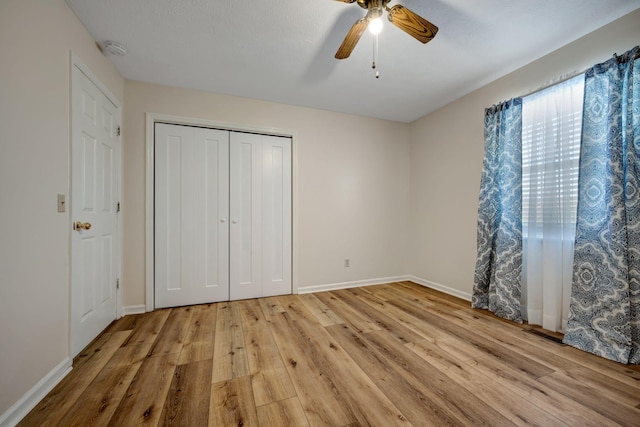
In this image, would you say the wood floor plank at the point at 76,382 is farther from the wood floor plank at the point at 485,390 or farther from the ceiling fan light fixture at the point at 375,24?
the ceiling fan light fixture at the point at 375,24

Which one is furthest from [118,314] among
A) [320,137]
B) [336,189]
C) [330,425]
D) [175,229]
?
[320,137]

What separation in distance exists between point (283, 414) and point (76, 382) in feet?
4.37

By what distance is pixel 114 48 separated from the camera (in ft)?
6.81

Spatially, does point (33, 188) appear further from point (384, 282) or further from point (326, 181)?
point (384, 282)

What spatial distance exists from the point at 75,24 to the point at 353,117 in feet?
9.48

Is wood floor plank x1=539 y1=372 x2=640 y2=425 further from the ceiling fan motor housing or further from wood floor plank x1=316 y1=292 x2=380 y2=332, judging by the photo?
the ceiling fan motor housing

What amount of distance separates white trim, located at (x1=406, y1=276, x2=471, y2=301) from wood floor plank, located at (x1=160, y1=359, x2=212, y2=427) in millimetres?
2847

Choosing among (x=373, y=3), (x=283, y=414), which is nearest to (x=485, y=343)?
(x=283, y=414)

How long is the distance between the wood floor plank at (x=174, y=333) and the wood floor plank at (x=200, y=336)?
0.13 feet

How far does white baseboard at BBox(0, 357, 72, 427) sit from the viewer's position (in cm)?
117

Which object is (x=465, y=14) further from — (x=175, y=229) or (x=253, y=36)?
(x=175, y=229)

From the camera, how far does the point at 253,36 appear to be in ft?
6.47

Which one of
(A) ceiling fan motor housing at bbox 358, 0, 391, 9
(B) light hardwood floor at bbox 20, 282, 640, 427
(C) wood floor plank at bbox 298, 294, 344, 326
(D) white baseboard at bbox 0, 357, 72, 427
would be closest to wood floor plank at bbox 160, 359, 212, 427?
(B) light hardwood floor at bbox 20, 282, 640, 427

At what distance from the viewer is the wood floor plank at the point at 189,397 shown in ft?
3.99
